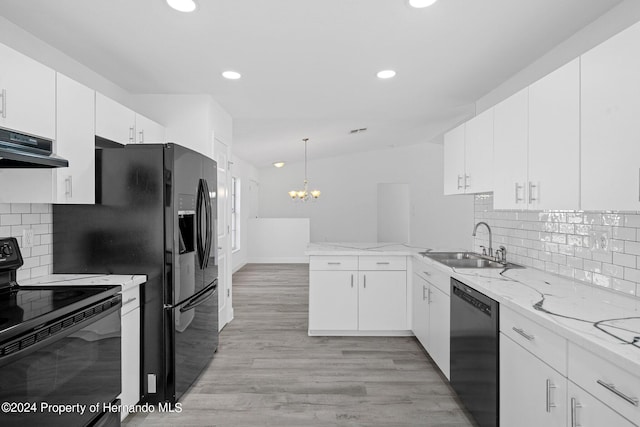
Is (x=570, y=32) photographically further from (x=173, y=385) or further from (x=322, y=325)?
(x=173, y=385)

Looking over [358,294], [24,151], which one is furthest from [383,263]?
[24,151]

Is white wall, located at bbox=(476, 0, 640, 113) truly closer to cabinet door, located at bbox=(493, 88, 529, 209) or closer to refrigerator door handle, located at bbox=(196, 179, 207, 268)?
cabinet door, located at bbox=(493, 88, 529, 209)

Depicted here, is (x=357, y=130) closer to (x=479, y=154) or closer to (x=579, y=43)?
(x=479, y=154)

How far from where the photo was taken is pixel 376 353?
3410 millimetres

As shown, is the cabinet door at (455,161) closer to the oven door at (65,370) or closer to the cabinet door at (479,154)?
the cabinet door at (479,154)

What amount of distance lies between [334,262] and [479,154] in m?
1.77

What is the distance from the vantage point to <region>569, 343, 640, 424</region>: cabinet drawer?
3.54ft

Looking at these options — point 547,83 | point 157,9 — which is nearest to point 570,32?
point 547,83

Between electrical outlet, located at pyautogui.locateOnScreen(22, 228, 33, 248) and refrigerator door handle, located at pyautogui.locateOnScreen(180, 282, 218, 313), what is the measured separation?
101 cm

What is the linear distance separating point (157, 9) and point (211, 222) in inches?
62.5

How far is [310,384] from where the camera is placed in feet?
9.21

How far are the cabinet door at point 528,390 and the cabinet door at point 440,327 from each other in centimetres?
81

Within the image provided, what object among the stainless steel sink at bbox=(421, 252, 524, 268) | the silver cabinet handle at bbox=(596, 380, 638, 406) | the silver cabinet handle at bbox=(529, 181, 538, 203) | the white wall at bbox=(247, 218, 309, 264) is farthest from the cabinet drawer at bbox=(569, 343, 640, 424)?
the white wall at bbox=(247, 218, 309, 264)

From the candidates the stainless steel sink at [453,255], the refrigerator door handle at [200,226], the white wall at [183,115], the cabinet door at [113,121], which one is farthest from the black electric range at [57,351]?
the stainless steel sink at [453,255]
